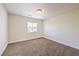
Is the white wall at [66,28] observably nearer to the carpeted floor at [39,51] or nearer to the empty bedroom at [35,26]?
the empty bedroom at [35,26]

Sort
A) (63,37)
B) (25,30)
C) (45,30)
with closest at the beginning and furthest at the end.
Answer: (63,37) → (25,30) → (45,30)

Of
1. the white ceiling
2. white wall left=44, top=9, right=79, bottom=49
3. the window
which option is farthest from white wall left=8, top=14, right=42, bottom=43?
white wall left=44, top=9, right=79, bottom=49

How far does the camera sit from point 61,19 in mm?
4277

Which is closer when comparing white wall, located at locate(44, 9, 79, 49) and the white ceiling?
the white ceiling

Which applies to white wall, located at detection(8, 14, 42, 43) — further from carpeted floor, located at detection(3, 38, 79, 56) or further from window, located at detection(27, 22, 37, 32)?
carpeted floor, located at detection(3, 38, 79, 56)

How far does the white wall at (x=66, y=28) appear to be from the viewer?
3.40 meters

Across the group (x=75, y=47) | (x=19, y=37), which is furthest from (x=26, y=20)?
(x=75, y=47)

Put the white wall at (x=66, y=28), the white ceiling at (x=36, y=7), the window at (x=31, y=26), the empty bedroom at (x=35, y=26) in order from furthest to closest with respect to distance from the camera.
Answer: the window at (x=31, y=26)
the white wall at (x=66, y=28)
the empty bedroom at (x=35, y=26)
the white ceiling at (x=36, y=7)

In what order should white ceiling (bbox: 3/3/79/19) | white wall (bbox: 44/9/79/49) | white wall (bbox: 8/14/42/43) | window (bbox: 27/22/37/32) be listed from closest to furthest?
white ceiling (bbox: 3/3/79/19) < white wall (bbox: 44/9/79/49) < white wall (bbox: 8/14/42/43) < window (bbox: 27/22/37/32)

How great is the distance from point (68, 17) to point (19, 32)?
2786mm

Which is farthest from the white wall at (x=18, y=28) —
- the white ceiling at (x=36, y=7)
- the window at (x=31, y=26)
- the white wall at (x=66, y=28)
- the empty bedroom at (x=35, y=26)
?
the white wall at (x=66, y=28)

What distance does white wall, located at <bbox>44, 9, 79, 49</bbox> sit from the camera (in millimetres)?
3396

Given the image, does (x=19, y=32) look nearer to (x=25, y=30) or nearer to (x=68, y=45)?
(x=25, y=30)

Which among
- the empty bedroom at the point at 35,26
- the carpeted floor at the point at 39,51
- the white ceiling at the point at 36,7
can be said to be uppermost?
the white ceiling at the point at 36,7
